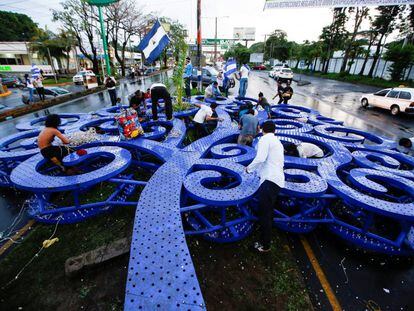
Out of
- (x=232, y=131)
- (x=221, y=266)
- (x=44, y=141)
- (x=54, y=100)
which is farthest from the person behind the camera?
(x=54, y=100)

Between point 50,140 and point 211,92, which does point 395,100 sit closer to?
point 211,92

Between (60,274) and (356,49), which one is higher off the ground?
(356,49)

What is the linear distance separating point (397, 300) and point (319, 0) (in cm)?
1580

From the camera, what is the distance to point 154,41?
8336 mm

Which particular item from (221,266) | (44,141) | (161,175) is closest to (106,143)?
(44,141)

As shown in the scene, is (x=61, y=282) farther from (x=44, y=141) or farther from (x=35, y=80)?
(x=35, y=80)

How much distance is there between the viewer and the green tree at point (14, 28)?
174 feet

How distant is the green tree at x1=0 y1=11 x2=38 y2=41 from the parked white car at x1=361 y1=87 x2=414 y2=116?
68767mm

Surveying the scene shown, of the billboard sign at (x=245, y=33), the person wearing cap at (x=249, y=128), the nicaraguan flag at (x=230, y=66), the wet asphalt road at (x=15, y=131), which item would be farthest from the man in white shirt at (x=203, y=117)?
the billboard sign at (x=245, y=33)

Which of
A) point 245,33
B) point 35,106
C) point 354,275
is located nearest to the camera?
point 354,275

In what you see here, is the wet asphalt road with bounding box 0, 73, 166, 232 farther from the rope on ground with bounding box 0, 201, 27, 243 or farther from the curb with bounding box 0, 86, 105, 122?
the curb with bounding box 0, 86, 105, 122

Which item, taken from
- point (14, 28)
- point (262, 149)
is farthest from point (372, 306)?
point (14, 28)

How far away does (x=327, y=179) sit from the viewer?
13.7 feet

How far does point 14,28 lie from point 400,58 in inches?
3156
